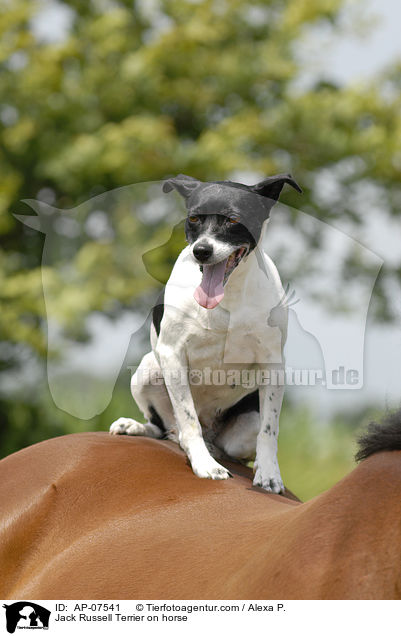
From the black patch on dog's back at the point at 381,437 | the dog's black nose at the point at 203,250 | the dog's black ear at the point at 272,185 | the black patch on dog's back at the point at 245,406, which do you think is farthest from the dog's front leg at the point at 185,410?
the black patch on dog's back at the point at 381,437

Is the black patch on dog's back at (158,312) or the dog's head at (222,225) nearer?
the dog's head at (222,225)

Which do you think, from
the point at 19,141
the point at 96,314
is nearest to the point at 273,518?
the point at 96,314

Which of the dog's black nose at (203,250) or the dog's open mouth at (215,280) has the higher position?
the dog's black nose at (203,250)

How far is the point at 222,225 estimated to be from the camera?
207 cm

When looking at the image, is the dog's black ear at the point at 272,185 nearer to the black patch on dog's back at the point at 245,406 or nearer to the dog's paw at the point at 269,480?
the black patch on dog's back at the point at 245,406

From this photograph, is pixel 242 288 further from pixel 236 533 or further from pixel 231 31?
pixel 231 31

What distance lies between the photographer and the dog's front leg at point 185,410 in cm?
226

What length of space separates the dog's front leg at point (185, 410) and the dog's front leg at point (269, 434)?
115 millimetres

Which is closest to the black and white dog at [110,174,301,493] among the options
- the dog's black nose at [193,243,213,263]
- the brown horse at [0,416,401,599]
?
the dog's black nose at [193,243,213,263]

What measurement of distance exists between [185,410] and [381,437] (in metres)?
0.85

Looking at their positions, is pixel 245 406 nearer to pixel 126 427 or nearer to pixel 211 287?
pixel 126 427
